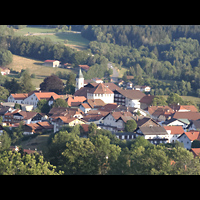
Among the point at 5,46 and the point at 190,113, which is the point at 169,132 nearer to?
the point at 190,113

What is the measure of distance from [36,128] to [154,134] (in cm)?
890

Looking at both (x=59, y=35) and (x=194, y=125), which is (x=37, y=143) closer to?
(x=194, y=125)

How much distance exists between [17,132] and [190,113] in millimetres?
15284

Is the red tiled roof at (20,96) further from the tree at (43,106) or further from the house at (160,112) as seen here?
the house at (160,112)

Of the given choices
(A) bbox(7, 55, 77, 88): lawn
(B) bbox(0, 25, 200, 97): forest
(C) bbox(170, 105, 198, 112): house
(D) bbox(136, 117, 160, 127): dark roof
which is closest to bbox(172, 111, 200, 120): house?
(C) bbox(170, 105, 198, 112): house

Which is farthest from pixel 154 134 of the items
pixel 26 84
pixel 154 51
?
pixel 154 51

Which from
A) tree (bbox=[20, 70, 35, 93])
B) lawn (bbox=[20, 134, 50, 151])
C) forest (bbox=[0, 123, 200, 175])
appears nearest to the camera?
forest (bbox=[0, 123, 200, 175])

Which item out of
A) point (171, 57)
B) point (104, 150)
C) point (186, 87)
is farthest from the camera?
point (171, 57)

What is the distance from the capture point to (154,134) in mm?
29688

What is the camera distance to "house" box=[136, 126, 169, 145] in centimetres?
2928

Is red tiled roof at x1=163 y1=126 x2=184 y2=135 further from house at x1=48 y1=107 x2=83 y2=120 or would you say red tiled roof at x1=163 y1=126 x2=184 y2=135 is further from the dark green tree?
the dark green tree

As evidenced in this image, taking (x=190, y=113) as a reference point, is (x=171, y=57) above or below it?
below
